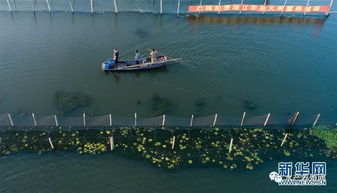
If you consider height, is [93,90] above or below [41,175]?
above

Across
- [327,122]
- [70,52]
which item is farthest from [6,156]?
[327,122]

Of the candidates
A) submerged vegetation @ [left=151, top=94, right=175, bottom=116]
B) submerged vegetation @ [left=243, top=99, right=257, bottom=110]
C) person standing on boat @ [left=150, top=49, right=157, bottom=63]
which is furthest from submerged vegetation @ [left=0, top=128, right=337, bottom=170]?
person standing on boat @ [left=150, top=49, right=157, bottom=63]

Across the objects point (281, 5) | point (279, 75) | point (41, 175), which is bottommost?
point (41, 175)

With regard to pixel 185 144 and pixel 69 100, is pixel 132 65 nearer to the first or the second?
pixel 69 100

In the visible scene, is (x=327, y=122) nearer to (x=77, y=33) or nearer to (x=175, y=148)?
(x=175, y=148)

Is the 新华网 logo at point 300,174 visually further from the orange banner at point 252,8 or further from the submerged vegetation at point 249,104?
the orange banner at point 252,8

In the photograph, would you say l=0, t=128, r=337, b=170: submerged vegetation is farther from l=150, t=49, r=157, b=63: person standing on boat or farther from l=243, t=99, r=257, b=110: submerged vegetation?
l=150, t=49, r=157, b=63: person standing on boat

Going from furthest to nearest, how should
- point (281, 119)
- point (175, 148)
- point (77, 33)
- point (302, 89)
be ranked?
point (77, 33)
point (302, 89)
point (281, 119)
point (175, 148)

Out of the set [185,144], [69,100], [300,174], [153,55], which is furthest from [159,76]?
[300,174]
